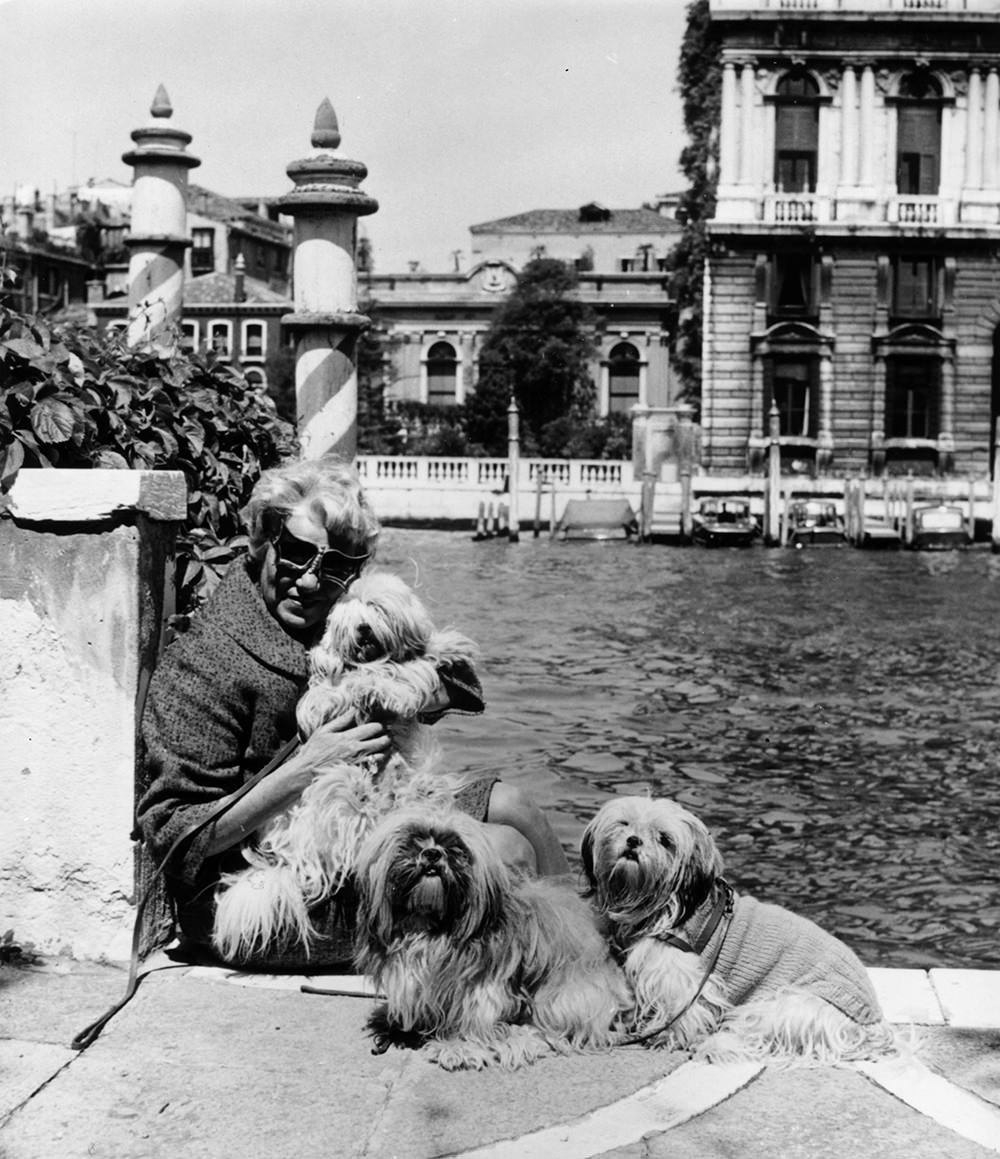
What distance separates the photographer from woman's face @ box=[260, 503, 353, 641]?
4.00 meters

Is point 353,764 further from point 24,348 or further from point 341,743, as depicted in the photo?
point 24,348

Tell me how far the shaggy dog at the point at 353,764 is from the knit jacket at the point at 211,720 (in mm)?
113

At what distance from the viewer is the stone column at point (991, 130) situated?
141ft

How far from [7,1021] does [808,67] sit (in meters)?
42.4

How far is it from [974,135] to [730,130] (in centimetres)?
627

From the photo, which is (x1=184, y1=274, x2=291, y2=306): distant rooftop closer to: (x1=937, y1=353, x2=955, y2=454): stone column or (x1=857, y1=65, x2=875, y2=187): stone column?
(x1=857, y1=65, x2=875, y2=187): stone column

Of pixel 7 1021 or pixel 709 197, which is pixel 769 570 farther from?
pixel 7 1021

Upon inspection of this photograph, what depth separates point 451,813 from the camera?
12.1 ft

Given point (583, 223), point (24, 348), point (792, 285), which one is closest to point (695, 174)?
point (792, 285)

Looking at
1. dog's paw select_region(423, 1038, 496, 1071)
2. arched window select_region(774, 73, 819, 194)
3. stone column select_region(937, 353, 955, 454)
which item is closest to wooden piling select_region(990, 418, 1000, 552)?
stone column select_region(937, 353, 955, 454)

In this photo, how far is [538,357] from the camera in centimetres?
5944

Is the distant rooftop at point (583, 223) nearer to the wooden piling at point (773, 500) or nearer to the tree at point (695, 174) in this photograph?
the tree at point (695, 174)

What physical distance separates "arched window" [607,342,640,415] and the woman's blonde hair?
6082 centimetres

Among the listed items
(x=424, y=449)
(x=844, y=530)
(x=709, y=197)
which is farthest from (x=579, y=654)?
(x=424, y=449)
